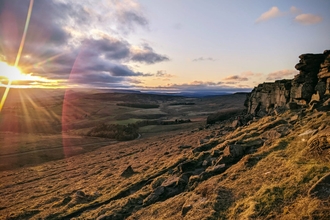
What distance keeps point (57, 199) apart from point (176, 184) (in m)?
9.95

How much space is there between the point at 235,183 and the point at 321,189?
3847 mm

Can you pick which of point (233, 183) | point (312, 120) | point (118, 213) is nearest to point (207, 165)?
point (233, 183)

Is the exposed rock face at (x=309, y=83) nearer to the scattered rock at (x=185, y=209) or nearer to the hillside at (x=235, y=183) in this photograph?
the hillside at (x=235, y=183)

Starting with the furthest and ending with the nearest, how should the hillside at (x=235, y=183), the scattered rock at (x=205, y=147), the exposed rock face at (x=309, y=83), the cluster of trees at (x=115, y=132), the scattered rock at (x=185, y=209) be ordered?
1. the cluster of trees at (x=115, y=132)
2. the scattered rock at (x=205, y=147)
3. the exposed rock face at (x=309, y=83)
4. the scattered rock at (x=185, y=209)
5. the hillside at (x=235, y=183)

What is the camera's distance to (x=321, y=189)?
9008mm

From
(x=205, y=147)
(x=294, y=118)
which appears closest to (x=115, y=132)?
(x=205, y=147)

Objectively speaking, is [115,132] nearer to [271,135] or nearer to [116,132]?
[116,132]

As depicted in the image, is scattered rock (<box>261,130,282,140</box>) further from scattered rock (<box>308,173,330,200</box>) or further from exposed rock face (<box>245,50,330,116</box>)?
scattered rock (<box>308,173,330,200</box>)

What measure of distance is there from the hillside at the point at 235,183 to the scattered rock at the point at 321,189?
3 centimetres

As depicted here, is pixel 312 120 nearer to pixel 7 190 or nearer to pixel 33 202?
pixel 33 202

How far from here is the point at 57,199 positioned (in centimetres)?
1870

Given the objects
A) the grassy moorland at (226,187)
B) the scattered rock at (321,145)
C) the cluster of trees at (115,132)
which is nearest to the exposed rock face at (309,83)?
the grassy moorland at (226,187)

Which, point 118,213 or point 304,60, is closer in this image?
point 118,213

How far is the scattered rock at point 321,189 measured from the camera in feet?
28.7
